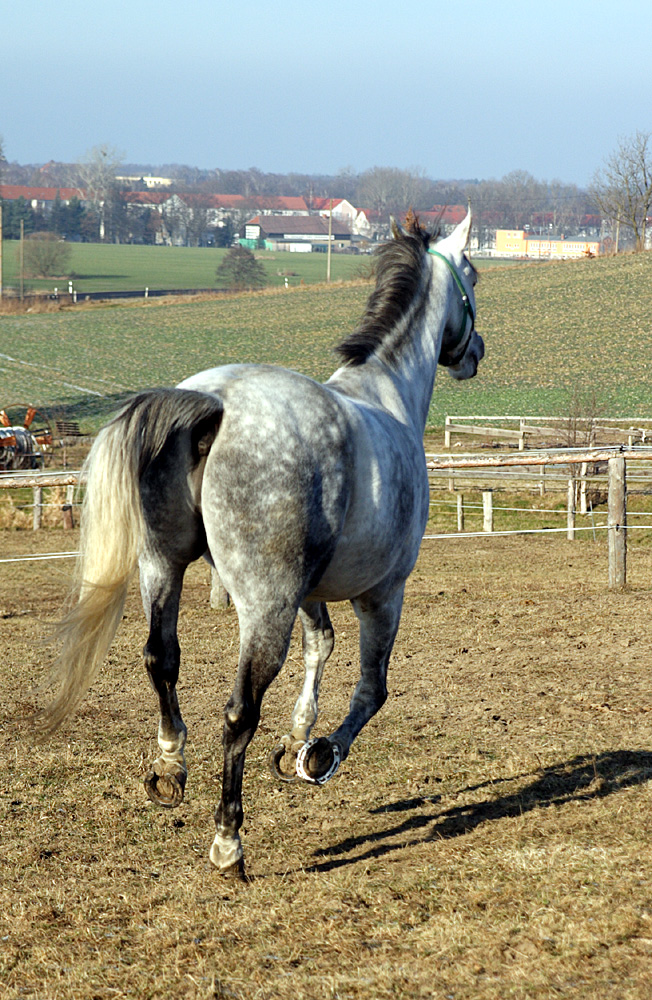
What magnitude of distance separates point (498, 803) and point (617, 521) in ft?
19.4

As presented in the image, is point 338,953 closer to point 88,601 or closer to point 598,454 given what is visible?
point 88,601

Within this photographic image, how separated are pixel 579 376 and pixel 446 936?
134 ft

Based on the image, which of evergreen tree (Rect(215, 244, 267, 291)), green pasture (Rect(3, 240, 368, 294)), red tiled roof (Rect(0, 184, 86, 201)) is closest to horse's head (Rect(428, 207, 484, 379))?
green pasture (Rect(3, 240, 368, 294))

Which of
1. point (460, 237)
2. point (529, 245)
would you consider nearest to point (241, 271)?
point (529, 245)

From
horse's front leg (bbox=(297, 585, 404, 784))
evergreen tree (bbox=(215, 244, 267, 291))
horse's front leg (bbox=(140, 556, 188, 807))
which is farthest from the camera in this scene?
evergreen tree (bbox=(215, 244, 267, 291))

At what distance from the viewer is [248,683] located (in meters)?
3.97

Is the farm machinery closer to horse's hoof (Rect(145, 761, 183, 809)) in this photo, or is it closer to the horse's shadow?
the horse's shadow

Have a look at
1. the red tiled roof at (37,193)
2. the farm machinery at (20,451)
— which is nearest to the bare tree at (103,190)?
the red tiled roof at (37,193)

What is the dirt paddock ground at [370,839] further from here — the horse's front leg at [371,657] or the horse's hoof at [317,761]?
the horse's front leg at [371,657]

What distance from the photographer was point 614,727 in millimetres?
6348

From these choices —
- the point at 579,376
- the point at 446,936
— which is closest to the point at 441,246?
the point at 446,936

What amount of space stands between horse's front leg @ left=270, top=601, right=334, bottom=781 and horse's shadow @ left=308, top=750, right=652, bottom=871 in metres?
0.44

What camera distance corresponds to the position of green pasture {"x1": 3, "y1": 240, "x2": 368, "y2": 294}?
289 feet

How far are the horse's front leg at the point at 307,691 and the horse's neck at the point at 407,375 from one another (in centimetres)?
108
